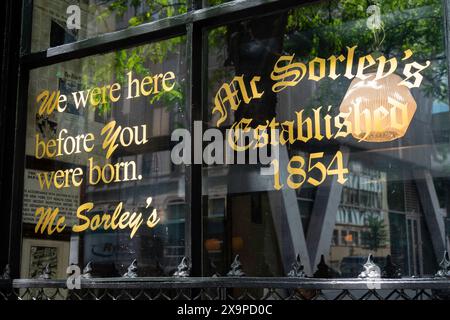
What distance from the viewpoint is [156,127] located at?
499cm

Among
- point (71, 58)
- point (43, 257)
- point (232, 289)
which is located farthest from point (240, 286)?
point (71, 58)

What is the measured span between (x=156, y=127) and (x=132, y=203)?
64 centimetres

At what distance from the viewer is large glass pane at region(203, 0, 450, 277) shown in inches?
155

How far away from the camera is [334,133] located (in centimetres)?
427

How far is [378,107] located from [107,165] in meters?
2.28

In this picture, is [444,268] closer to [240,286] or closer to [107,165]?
[240,286]

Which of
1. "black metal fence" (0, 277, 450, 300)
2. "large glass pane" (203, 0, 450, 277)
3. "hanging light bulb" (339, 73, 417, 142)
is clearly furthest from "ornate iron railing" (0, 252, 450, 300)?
"hanging light bulb" (339, 73, 417, 142)

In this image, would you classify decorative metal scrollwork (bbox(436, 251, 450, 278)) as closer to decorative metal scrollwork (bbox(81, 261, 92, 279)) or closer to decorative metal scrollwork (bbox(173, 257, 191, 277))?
decorative metal scrollwork (bbox(173, 257, 191, 277))

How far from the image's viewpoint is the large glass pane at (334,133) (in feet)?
12.9
